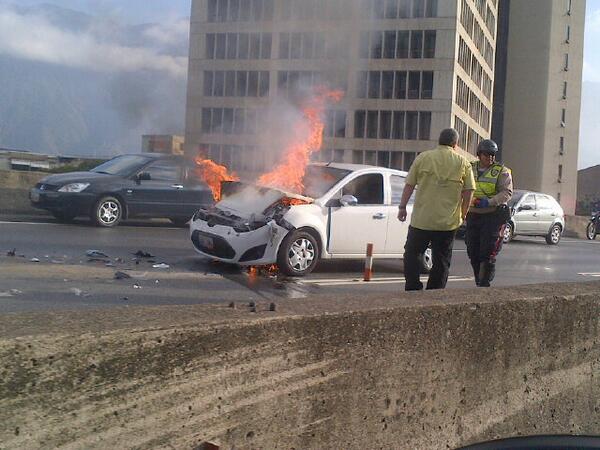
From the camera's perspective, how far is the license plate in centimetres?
848

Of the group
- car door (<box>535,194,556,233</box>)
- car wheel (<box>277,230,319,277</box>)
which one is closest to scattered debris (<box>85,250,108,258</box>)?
car wheel (<box>277,230,319,277</box>)

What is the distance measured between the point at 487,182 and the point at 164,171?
336 inches

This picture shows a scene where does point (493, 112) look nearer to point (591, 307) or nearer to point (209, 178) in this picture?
point (209, 178)

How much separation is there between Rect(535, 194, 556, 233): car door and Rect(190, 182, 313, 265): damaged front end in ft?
39.1

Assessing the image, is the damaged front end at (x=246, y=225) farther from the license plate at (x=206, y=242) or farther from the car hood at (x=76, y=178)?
the car hood at (x=76, y=178)

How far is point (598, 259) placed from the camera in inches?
589

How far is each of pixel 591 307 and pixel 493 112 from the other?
74.3m

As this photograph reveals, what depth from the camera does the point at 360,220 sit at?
9.06 meters

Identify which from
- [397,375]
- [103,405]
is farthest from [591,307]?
[103,405]

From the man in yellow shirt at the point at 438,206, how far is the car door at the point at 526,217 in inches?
518

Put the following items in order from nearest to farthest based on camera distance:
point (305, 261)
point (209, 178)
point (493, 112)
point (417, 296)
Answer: point (417, 296)
point (305, 261)
point (209, 178)
point (493, 112)

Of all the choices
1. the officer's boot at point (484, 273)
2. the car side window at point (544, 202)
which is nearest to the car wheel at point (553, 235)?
the car side window at point (544, 202)

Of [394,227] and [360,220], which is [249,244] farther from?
[394,227]

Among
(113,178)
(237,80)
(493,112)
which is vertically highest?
(493,112)
